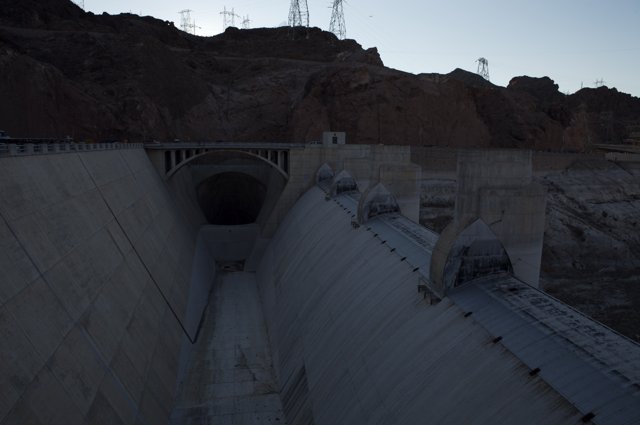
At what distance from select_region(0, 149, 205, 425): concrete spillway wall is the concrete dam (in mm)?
71

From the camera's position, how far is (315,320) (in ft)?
70.1

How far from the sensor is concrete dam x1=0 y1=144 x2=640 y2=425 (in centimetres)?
1064

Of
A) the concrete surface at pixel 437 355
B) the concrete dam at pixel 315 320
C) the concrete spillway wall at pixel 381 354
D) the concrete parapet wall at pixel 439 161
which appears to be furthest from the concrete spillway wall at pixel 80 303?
the concrete parapet wall at pixel 439 161

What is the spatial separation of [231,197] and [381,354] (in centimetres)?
4841

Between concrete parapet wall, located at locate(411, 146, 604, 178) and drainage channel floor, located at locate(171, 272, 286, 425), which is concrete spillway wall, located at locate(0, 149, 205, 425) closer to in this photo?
drainage channel floor, located at locate(171, 272, 286, 425)

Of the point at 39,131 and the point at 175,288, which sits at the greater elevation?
the point at 39,131

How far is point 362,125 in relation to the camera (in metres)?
62.6

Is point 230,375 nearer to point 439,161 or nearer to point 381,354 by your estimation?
point 381,354

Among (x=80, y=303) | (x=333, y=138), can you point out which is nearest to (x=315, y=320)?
(x=80, y=303)

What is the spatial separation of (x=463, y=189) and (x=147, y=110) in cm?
5196

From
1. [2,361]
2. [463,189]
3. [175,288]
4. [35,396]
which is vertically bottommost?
[175,288]

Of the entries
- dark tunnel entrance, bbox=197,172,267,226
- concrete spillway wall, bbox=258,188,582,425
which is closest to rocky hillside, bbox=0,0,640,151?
dark tunnel entrance, bbox=197,172,267,226

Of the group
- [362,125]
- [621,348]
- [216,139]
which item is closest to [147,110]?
[216,139]

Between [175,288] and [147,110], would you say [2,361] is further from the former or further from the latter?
[147,110]
